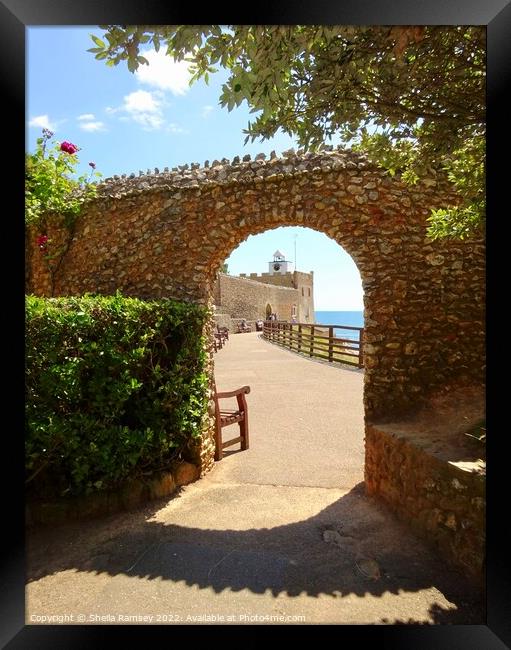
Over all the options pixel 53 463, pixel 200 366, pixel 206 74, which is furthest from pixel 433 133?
pixel 53 463

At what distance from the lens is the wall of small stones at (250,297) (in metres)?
26.5

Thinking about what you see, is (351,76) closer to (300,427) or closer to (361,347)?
(300,427)

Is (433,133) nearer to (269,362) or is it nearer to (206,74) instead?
(206,74)

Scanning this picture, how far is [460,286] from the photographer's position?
3.98 meters

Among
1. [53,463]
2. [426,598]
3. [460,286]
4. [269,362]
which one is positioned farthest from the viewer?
[269,362]

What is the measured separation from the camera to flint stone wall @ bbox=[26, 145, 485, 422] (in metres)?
3.97

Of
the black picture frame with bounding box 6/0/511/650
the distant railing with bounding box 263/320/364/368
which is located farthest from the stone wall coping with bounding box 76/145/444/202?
the distant railing with bounding box 263/320/364/368

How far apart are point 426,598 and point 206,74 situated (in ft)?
11.8
